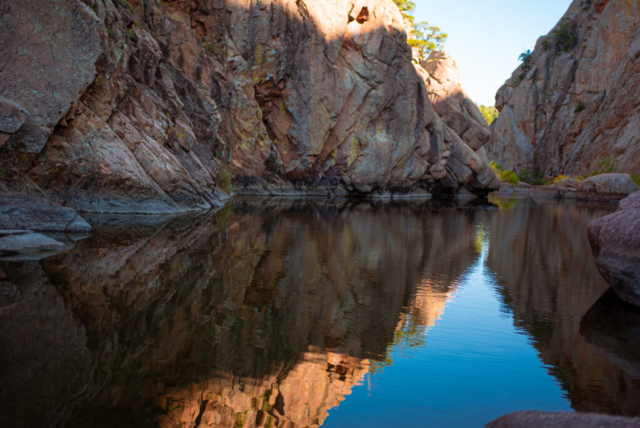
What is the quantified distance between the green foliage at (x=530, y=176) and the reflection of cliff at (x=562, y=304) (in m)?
66.3

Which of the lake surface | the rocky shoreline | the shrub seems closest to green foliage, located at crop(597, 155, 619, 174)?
the shrub

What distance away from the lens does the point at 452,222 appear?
26.5 meters

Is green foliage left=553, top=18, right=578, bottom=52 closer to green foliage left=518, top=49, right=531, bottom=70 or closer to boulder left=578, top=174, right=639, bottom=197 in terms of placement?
green foliage left=518, top=49, right=531, bottom=70

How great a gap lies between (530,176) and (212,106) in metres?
67.9

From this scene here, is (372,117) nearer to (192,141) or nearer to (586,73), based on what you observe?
(192,141)

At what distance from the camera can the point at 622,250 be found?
32.5ft

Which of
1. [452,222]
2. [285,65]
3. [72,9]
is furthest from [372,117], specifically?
[72,9]

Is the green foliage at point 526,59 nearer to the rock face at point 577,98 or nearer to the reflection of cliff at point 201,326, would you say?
the rock face at point 577,98

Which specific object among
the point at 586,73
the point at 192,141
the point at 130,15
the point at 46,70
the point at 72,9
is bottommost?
the point at 192,141

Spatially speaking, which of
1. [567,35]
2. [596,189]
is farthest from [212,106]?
[567,35]

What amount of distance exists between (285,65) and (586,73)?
51.3 metres

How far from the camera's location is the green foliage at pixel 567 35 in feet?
279

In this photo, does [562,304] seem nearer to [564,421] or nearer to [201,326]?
[201,326]

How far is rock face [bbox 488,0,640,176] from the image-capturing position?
62.3 meters
